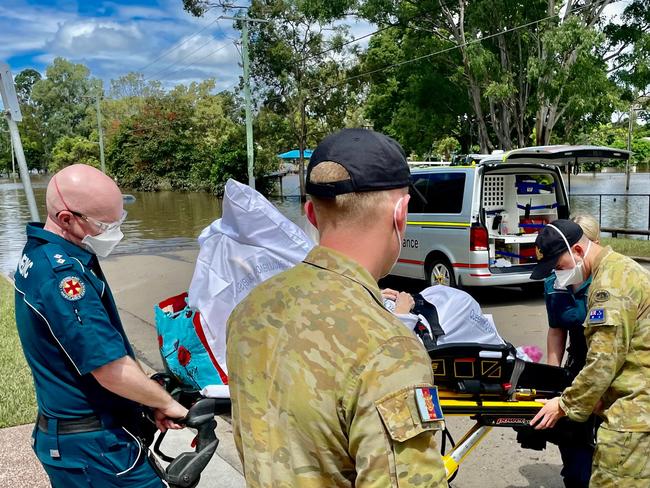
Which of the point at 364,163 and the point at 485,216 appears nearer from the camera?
the point at 364,163

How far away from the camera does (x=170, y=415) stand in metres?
2.40

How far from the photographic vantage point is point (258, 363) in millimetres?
1313

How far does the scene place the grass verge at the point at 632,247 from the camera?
1227cm

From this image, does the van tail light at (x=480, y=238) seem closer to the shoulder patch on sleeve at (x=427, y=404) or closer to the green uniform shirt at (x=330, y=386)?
the green uniform shirt at (x=330, y=386)

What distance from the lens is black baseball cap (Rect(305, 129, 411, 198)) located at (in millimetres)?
1297

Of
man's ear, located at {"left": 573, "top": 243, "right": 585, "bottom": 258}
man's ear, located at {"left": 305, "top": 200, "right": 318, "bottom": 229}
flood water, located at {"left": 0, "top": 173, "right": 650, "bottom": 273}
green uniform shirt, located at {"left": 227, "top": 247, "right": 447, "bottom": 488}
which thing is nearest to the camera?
→ green uniform shirt, located at {"left": 227, "top": 247, "right": 447, "bottom": 488}

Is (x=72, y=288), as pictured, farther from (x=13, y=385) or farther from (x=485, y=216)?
(x=485, y=216)

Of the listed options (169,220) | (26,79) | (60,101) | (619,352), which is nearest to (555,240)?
(619,352)

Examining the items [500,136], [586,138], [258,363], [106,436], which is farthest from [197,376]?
[586,138]

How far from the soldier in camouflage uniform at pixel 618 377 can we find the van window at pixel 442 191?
20.6ft

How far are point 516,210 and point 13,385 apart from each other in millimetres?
7122

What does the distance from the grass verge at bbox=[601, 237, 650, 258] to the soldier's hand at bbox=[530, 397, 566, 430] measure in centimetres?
1051

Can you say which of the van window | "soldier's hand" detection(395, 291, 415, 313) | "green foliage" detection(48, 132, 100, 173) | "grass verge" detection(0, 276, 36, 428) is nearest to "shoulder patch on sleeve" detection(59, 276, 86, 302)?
"soldier's hand" detection(395, 291, 415, 313)

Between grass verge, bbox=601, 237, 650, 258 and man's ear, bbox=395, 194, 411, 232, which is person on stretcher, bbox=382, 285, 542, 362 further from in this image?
grass verge, bbox=601, 237, 650, 258
